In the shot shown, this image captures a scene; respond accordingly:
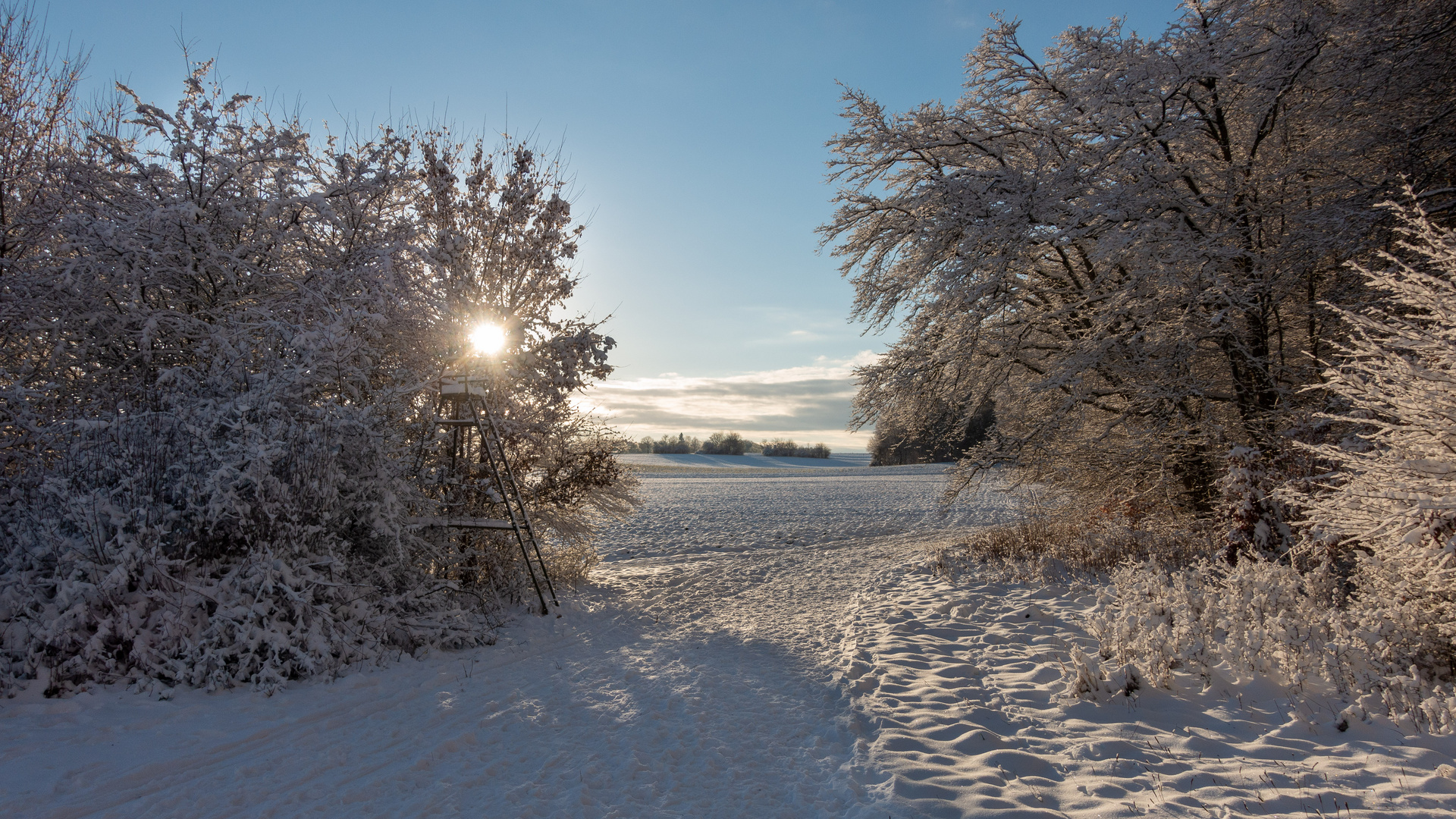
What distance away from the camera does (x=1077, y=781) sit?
12.1 ft

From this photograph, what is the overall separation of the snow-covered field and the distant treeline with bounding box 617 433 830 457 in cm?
5668

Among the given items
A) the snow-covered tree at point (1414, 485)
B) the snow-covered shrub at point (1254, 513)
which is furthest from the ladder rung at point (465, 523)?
the snow-covered shrub at point (1254, 513)

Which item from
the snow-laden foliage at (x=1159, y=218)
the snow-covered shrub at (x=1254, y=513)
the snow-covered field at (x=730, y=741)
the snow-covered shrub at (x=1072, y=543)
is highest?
the snow-laden foliage at (x=1159, y=218)

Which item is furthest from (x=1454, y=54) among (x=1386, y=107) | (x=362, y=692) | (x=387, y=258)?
(x=362, y=692)

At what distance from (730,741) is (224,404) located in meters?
5.33

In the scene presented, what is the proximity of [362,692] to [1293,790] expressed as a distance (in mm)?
6271

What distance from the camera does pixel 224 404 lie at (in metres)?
5.73

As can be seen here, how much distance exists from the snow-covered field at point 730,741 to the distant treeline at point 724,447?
56680 mm

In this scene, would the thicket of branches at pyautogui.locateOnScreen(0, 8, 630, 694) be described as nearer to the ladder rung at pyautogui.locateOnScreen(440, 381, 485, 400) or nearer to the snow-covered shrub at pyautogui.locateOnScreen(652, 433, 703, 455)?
the ladder rung at pyautogui.locateOnScreen(440, 381, 485, 400)

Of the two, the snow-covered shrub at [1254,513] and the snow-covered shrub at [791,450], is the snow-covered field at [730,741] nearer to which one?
the snow-covered shrub at [1254,513]

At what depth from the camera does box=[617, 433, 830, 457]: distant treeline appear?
210 ft

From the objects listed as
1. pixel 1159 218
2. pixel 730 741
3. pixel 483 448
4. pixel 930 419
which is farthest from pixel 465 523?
pixel 1159 218

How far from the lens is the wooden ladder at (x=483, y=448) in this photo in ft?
24.3

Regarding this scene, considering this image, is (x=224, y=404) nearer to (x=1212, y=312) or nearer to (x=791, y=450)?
(x=1212, y=312)
